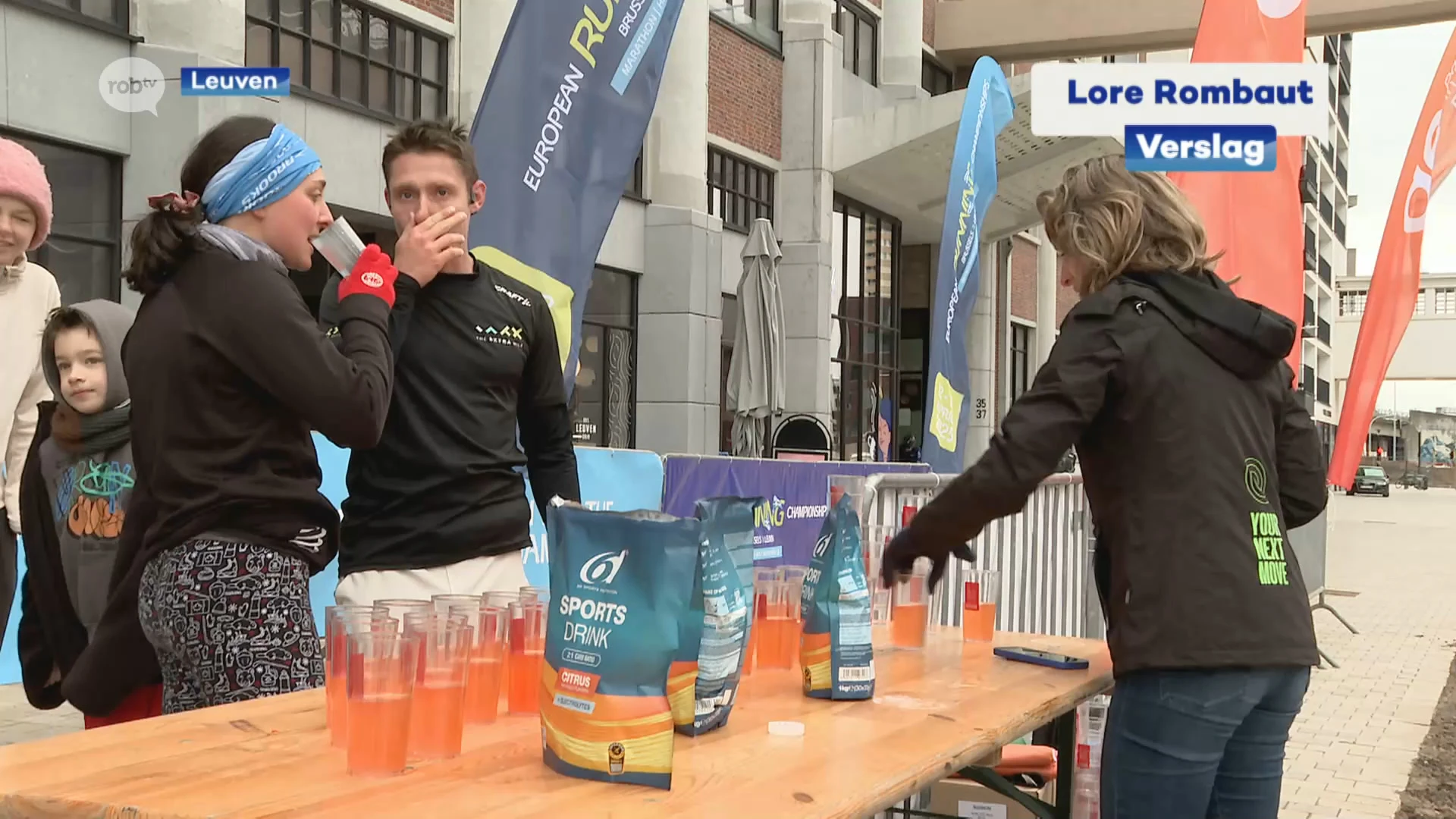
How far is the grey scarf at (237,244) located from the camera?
263cm

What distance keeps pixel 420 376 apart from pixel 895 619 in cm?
134

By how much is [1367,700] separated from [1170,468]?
7.45 m

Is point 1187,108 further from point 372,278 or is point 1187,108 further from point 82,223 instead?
point 82,223

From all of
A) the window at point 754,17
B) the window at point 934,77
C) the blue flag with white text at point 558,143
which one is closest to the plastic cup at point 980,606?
the blue flag with white text at point 558,143

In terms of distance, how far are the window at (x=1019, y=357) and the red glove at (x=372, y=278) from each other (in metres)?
30.2

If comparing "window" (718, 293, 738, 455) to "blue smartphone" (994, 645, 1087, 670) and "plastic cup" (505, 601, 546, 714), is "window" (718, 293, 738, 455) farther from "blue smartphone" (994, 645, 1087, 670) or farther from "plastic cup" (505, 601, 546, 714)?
"plastic cup" (505, 601, 546, 714)

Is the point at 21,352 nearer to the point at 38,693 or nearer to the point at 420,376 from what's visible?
the point at 38,693

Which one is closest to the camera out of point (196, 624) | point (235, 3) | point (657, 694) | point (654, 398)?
point (657, 694)

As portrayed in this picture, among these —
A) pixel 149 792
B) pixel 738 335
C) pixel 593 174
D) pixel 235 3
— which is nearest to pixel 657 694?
pixel 149 792

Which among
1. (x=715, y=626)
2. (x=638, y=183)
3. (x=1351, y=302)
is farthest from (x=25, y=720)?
(x=1351, y=302)

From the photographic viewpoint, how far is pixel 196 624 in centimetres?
255

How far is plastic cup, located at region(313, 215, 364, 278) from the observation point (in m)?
2.84

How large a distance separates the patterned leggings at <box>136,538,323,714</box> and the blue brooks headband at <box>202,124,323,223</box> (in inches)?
27.2

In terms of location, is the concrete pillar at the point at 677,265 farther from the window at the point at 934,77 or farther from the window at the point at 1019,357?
the window at the point at 1019,357
